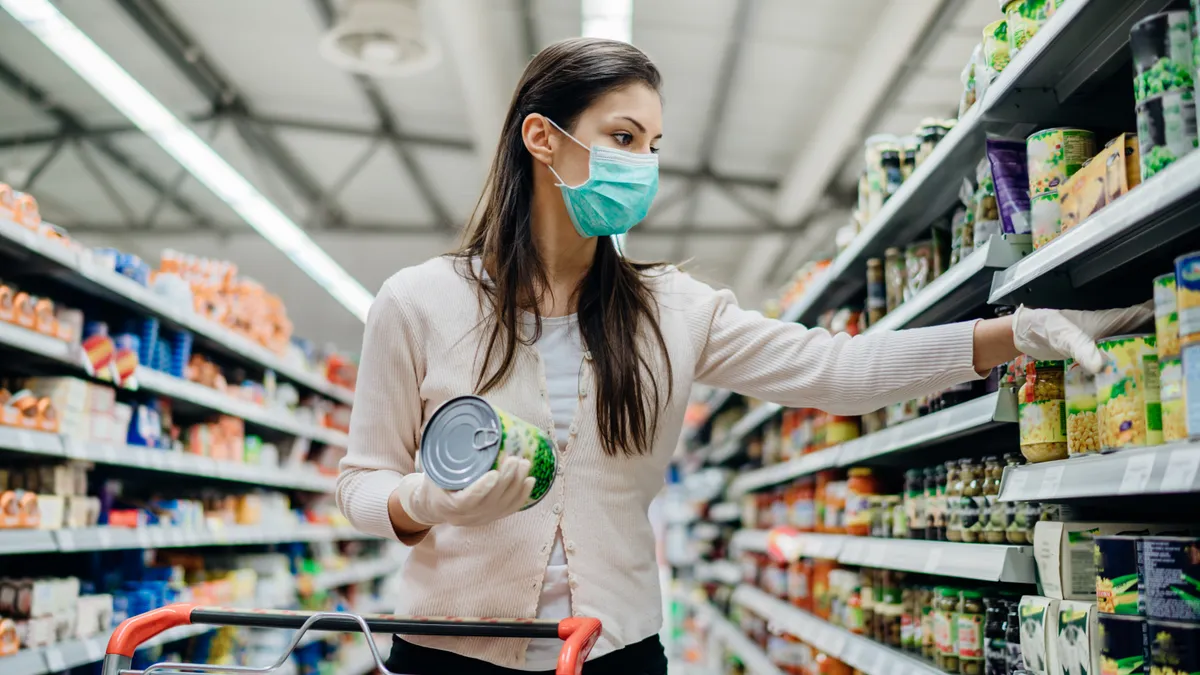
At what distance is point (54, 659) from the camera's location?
11.4 ft

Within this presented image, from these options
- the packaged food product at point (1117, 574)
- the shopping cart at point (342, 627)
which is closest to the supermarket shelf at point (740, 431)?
the packaged food product at point (1117, 574)

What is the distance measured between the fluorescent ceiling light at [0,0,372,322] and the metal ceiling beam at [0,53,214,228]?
2020 mm

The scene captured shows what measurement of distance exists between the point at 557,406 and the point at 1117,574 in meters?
0.92

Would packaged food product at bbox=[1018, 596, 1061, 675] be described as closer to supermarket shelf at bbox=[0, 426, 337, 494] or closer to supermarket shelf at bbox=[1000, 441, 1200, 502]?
supermarket shelf at bbox=[1000, 441, 1200, 502]

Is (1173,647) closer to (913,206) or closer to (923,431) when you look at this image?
(923,431)

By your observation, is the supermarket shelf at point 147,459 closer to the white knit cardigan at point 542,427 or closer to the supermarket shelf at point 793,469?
the white knit cardigan at point 542,427

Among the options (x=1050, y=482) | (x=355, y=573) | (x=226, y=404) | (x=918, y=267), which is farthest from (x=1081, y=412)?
(x=355, y=573)

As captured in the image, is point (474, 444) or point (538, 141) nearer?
point (474, 444)

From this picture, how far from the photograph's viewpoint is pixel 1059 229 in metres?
1.87

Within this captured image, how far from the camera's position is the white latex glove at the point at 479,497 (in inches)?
56.2

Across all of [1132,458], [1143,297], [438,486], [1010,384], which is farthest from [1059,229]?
[438,486]

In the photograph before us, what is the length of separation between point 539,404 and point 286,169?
1056cm

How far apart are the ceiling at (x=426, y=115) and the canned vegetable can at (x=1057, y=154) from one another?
4.57 m

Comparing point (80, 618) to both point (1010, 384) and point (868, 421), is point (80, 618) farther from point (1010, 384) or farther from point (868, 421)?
point (1010, 384)
